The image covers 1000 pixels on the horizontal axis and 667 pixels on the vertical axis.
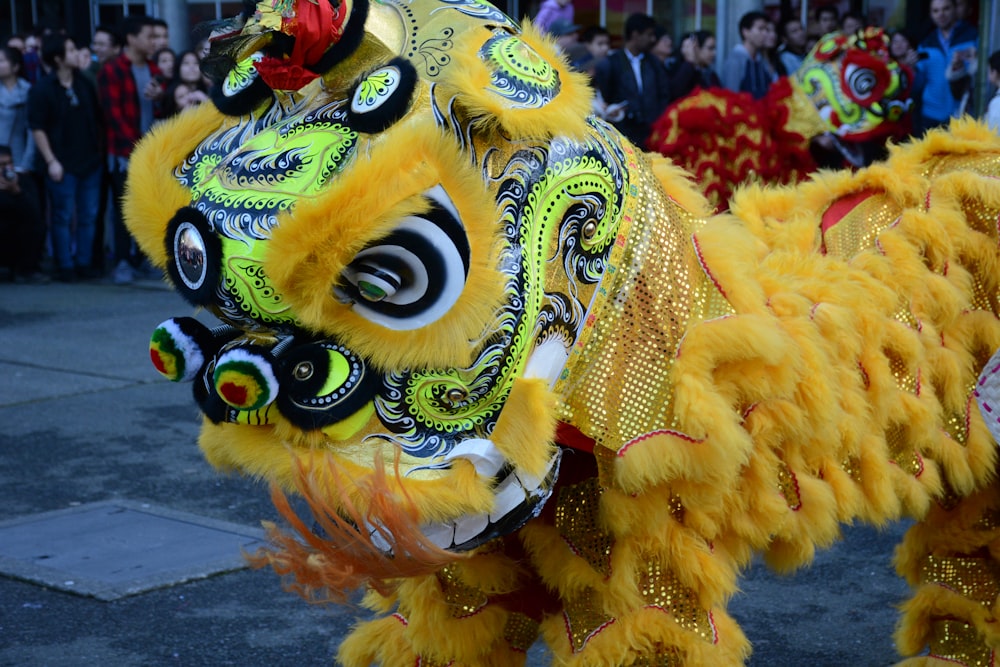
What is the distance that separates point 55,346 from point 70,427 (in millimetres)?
2053

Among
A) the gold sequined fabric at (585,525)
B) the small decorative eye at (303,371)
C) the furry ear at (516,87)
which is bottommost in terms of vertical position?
the gold sequined fabric at (585,525)

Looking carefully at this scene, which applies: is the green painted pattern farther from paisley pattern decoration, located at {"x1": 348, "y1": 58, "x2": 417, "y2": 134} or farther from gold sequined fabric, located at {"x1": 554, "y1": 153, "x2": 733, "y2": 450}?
gold sequined fabric, located at {"x1": 554, "y1": 153, "x2": 733, "y2": 450}

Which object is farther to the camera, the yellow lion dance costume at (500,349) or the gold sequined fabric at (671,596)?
the gold sequined fabric at (671,596)

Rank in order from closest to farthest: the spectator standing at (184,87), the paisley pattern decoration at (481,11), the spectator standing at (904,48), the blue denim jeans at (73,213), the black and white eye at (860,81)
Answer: the paisley pattern decoration at (481,11) → the black and white eye at (860,81) → the spectator standing at (904,48) → the spectator standing at (184,87) → the blue denim jeans at (73,213)

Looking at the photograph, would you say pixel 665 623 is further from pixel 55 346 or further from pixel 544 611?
pixel 55 346

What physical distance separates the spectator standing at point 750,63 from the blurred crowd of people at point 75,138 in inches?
156

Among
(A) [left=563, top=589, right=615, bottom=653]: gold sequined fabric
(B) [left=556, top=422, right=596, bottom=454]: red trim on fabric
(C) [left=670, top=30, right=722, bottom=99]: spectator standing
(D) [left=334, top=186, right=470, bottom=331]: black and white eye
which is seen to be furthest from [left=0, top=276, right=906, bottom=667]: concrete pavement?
(C) [left=670, top=30, right=722, bottom=99]: spectator standing

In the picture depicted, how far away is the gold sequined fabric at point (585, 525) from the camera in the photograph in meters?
2.44

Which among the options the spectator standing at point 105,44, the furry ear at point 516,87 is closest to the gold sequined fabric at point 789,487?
the furry ear at point 516,87

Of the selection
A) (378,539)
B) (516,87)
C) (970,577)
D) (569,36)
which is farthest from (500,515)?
(569,36)

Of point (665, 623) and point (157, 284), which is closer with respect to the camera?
point (665, 623)

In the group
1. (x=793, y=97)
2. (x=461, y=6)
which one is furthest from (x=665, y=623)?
(x=793, y=97)

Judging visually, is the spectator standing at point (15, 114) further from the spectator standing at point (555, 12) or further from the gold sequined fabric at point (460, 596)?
the gold sequined fabric at point (460, 596)

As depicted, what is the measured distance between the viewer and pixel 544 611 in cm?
269
